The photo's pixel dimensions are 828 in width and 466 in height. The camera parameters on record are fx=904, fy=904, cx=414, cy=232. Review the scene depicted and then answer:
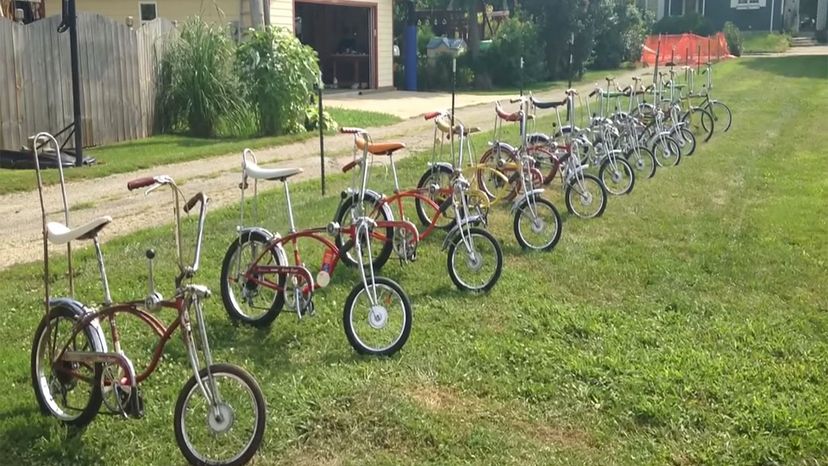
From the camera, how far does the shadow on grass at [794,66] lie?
93.4 feet

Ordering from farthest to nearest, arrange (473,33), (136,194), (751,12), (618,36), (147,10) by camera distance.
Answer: (751,12) → (618,36) → (473,33) → (147,10) → (136,194)

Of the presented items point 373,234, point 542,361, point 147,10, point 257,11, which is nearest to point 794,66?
point 257,11

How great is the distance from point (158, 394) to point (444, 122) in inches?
154

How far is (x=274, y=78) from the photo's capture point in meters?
14.9

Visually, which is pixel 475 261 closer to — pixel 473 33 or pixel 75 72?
pixel 75 72

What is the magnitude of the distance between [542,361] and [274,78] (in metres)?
10.8

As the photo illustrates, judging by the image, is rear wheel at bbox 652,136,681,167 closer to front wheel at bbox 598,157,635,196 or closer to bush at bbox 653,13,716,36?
front wheel at bbox 598,157,635,196

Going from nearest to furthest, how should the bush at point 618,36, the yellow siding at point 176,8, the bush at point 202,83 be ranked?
the bush at point 202,83 → the yellow siding at point 176,8 → the bush at point 618,36

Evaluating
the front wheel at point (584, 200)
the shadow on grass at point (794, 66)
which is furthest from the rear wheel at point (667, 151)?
the shadow on grass at point (794, 66)

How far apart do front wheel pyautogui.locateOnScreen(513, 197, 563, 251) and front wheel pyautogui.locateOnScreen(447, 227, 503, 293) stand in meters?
1.18

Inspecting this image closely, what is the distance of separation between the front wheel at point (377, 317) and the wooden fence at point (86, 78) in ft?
29.6

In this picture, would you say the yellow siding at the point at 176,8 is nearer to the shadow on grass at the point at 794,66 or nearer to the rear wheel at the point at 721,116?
the rear wheel at the point at 721,116

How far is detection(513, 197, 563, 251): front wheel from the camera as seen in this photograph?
24.5 feet

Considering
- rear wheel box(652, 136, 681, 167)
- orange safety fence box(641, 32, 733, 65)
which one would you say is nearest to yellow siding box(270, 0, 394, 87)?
orange safety fence box(641, 32, 733, 65)
